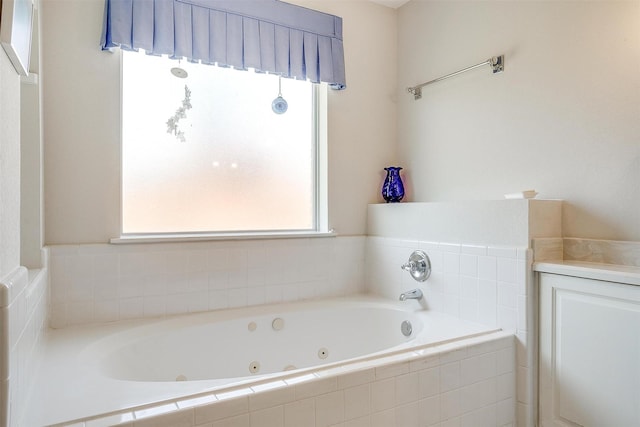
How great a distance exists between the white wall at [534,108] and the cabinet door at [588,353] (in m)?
0.33

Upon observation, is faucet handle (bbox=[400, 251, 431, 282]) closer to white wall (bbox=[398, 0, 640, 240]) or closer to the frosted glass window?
white wall (bbox=[398, 0, 640, 240])

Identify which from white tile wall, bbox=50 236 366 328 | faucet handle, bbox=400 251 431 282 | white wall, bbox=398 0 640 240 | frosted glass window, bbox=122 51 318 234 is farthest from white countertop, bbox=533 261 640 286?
frosted glass window, bbox=122 51 318 234

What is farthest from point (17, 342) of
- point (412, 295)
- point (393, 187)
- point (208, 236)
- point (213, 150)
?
point (393, 187)

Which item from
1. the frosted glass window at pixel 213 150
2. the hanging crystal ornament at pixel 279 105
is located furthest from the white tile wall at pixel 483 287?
the hanging crystal ornament at pixel 279 105

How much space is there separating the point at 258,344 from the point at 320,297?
0.54m

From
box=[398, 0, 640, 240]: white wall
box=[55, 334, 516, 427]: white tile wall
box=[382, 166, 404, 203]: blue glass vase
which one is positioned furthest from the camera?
box=[382, 166, 404, 203]: blue glass vase

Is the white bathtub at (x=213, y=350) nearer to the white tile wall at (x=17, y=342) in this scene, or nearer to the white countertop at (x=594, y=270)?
the white tile wall at (x=17, y=342)

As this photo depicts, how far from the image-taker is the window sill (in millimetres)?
1999

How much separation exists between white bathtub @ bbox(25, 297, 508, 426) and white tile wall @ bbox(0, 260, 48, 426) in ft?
0.20

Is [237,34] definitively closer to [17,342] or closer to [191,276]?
[191,276]

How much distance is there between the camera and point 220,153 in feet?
7.73

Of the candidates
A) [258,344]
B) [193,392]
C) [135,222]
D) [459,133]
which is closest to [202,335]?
[258,344]

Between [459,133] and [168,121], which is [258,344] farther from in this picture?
[459,133]

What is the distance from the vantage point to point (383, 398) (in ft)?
4.49
